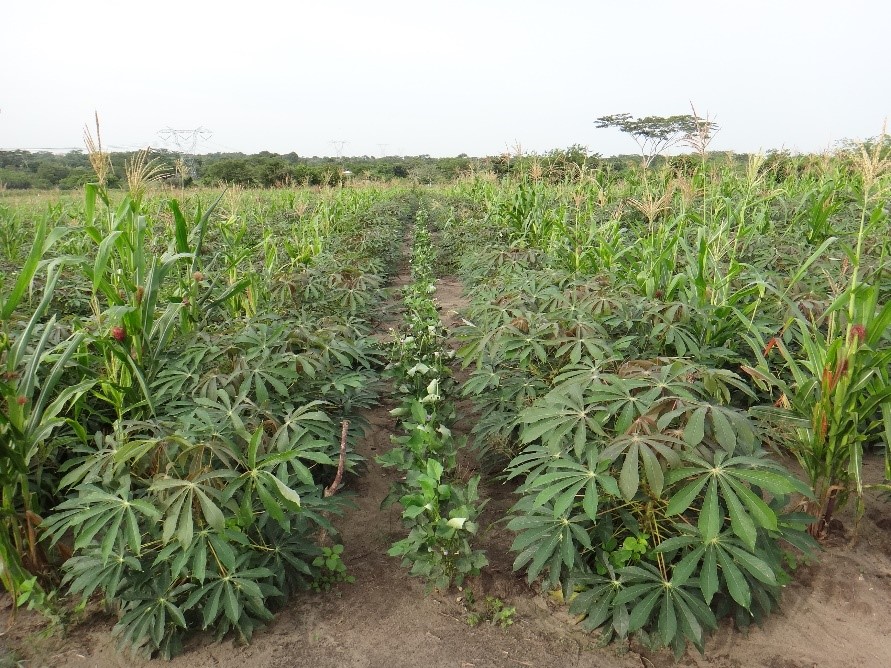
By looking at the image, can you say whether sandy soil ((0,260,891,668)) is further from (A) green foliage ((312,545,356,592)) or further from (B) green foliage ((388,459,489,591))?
(B) green foliage ((388,459,489,591))

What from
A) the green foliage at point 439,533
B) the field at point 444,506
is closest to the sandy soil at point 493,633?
the field at point 444,506

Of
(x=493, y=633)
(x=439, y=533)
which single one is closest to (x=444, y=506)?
(x=439, y=533)

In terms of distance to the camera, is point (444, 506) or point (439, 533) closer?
point (439, 533)

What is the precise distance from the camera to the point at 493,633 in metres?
1.83

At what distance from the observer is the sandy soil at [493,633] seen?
1.71 meters

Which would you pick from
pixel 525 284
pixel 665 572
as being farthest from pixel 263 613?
pixel 525 284

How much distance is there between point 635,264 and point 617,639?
268cm

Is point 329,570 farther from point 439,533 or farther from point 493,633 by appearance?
point 493,633

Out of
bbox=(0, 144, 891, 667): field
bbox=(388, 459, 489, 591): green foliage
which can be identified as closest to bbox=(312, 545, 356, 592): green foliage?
bbox=(0, 144, 891, 667): field

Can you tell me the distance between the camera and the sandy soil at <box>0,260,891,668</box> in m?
1.71

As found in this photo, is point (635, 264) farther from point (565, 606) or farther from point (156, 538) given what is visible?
point (156, 538)

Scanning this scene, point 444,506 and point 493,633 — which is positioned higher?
point 444,506

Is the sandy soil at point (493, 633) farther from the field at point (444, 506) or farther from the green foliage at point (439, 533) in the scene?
the green foliage at point (439, 533)

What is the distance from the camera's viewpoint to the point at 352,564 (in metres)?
2.16
